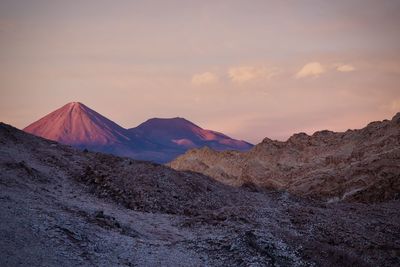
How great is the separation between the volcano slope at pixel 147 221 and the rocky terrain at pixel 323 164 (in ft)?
26.6

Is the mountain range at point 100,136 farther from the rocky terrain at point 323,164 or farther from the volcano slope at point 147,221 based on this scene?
the volcano slope at point 147,221

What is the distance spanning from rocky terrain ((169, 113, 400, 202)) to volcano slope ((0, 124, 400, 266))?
8111 mm

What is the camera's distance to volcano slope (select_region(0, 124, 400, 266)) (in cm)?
1067

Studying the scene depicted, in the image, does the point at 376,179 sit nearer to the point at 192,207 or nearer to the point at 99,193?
the point at 192,207

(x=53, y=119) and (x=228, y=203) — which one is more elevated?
(x=53, y=119)

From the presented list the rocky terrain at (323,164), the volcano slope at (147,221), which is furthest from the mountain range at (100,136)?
the volcano slope at (147,221)

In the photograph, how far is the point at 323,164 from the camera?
→ 38.9 metres

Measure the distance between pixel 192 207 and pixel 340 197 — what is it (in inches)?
661

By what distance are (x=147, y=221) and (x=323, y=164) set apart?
26357 mm

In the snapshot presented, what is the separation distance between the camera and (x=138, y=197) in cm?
1822

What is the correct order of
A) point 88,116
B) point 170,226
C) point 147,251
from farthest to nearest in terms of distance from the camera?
point 88,116 < point 170,226 < point 147,251

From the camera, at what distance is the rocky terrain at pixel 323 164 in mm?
32041

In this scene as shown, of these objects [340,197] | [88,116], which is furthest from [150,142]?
[340,197]

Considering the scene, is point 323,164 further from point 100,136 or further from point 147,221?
point 100,136
